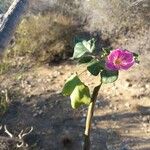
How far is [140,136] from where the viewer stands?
13.0ft

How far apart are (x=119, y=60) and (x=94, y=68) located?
0.60ft

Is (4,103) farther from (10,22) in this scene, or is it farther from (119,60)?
(119,60)

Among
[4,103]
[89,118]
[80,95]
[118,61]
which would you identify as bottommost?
[4,103]

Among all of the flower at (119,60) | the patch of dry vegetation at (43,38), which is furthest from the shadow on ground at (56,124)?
the flower at (119,60)

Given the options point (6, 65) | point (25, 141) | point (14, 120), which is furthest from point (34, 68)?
point (25, 141)

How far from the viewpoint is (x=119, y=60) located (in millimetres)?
2354

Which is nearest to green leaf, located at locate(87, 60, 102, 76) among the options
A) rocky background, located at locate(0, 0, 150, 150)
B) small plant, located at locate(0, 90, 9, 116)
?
rocky background, located at locate(0, 0, 150, 150)

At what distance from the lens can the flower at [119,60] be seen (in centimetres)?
235

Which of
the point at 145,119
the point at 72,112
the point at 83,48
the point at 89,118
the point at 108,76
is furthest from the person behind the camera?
the point at 72,112

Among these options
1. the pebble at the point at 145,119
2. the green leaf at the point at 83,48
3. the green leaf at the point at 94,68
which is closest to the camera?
the green leaf at the point at 94,68

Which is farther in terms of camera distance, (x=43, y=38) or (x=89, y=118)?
(x=43, y=38)

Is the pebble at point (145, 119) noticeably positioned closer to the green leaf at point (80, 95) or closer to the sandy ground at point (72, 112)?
the sandy ground at point (72, 112)

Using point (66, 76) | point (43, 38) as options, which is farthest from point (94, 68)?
point (43, 38)

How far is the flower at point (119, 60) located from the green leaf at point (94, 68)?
0.32 ft
